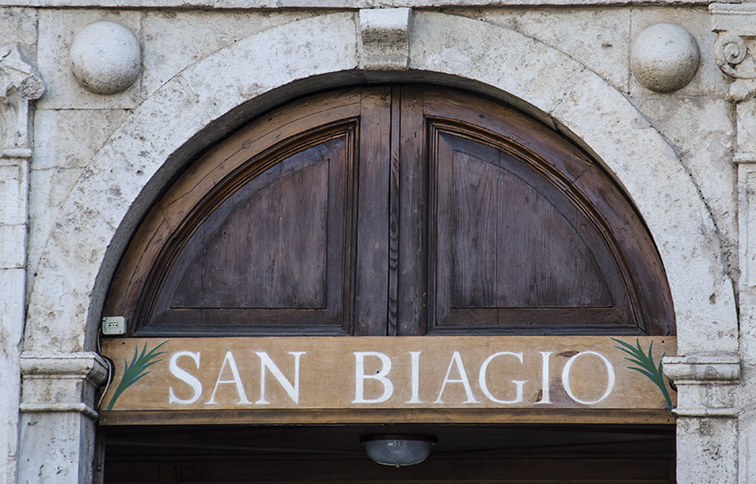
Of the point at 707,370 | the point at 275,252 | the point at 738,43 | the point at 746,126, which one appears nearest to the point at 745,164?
the point at 746,126

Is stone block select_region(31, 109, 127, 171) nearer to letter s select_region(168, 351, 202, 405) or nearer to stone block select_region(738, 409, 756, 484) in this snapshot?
letter s select_region(168, 351, 202, 405)

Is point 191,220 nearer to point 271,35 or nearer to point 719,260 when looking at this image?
point 271,35

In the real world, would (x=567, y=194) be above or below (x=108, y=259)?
above

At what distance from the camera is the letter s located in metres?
4.20

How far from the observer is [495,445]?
5605 millimetres

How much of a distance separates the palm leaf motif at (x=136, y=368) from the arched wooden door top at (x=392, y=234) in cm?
15

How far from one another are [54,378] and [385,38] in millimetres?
1967

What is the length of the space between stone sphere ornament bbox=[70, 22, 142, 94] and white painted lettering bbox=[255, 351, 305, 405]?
51.7 inches

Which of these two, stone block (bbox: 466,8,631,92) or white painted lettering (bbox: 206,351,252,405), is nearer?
white painted lettering (bbox: 206,351,252,405)

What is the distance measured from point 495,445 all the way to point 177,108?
8.48 ft

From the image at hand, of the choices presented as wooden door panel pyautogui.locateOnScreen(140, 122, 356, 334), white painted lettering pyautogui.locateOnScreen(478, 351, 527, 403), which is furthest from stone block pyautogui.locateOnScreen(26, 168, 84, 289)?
white painted lettering pyautogui.locateOnScreen(478, 351, 527, 403)

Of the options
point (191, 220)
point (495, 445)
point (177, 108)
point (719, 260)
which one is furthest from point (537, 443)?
point (177, 108)

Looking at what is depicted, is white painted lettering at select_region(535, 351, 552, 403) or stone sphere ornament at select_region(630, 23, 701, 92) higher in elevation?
stone sphere ornament at select_region(630, 23, 701, 92)

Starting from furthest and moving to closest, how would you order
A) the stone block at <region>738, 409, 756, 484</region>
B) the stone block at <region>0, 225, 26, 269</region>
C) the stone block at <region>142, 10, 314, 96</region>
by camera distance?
the stone block at <region>142, 10, 314, 96</region>
the stone block at <region>0, 225, 26, 269</region>
the stone block at <region>738, 409, 756, 484</region>
